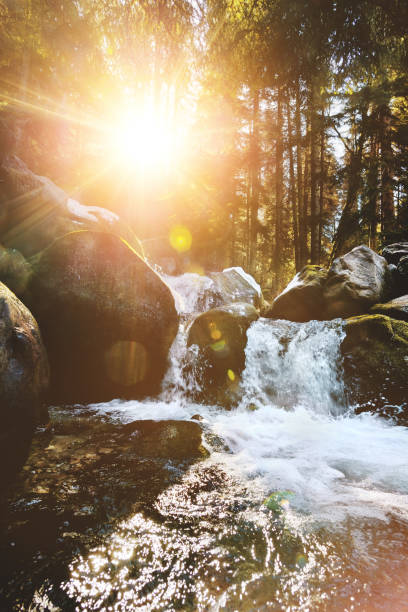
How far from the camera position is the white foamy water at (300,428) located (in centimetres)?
320

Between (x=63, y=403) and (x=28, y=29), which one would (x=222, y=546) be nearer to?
(x=63, y=403)

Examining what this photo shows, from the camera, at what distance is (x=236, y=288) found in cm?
1459

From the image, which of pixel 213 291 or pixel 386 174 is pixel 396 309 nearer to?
pixel 213 291

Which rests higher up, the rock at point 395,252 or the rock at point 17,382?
the rock at point 395,252

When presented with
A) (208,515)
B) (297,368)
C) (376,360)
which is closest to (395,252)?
(376,360)

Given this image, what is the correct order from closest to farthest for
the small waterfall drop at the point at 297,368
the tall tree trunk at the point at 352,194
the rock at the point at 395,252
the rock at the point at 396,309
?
the small waterfall drop at the point at 297,368 → the rock at the point at 396,309 → the rock at the point at 395,252 → the tall tree trunk at the point at 352,194

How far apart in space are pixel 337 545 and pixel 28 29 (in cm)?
1874

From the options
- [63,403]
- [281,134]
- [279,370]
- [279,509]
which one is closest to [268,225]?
[281,134]

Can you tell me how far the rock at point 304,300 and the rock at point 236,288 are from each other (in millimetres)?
3590

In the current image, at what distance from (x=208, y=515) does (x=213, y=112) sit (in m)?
20.6

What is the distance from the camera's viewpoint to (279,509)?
282 centimetres

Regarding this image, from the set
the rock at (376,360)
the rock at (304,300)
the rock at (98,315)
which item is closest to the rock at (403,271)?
the rock at (304,300)

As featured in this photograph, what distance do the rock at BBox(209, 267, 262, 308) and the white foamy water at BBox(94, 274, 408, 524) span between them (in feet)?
16.1

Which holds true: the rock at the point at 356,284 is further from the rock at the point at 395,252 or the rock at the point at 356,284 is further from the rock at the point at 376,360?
the rock at the point at 376,360
